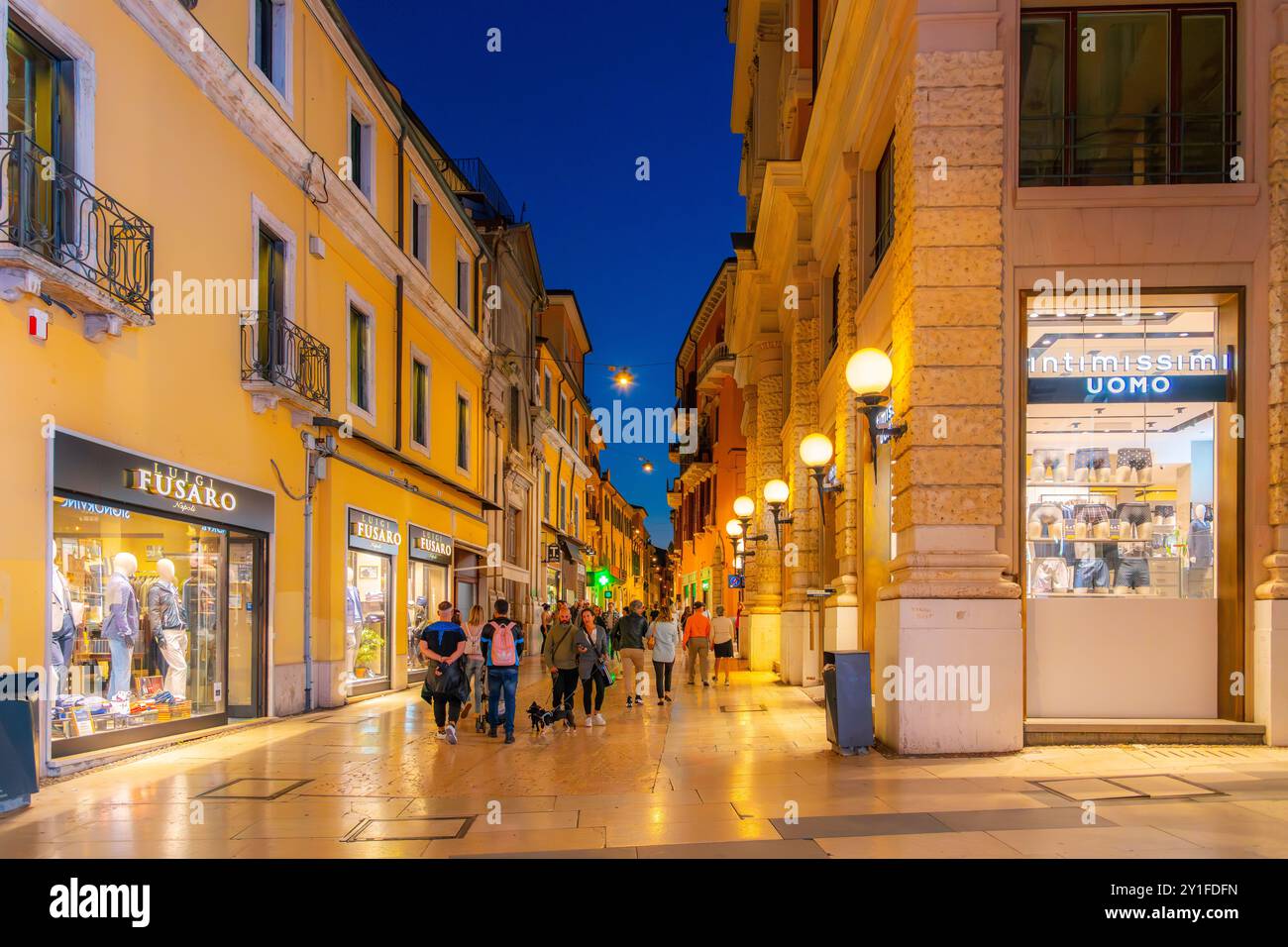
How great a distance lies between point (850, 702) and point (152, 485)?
8.00 metres

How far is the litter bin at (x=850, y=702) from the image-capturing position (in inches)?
444

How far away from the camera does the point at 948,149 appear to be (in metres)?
11.3

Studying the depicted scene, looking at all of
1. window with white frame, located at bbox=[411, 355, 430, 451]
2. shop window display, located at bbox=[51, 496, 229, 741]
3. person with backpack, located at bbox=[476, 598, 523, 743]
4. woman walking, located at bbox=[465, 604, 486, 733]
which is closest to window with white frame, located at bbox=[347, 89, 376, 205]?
window with white frame, located at bbox=[411, 355, 430, 451]

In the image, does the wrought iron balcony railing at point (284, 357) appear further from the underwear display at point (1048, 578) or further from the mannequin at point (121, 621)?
the underwear display at point (1048, 578)

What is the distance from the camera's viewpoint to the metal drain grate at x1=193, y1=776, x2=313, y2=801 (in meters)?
9.51

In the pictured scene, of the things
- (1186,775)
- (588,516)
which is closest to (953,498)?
(1186,775)

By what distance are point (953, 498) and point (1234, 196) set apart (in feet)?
14.5

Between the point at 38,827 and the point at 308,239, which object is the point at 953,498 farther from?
the point at 308,239

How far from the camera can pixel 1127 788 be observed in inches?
348

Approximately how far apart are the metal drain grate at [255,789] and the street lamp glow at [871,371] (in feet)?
23.2

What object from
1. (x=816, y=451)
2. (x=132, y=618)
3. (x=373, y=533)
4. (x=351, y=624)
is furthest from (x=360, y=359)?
(x=816, y=451)

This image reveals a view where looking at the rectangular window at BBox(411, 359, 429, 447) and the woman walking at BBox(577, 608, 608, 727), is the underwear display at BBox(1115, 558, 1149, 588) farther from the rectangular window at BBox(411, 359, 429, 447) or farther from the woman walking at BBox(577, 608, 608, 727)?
the rectangular window at BBox(411, 359, 429, 447)

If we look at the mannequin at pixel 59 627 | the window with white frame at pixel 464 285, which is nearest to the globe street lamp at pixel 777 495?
the window with white frame at pixel 464 285

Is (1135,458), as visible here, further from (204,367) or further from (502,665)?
(204,367)
